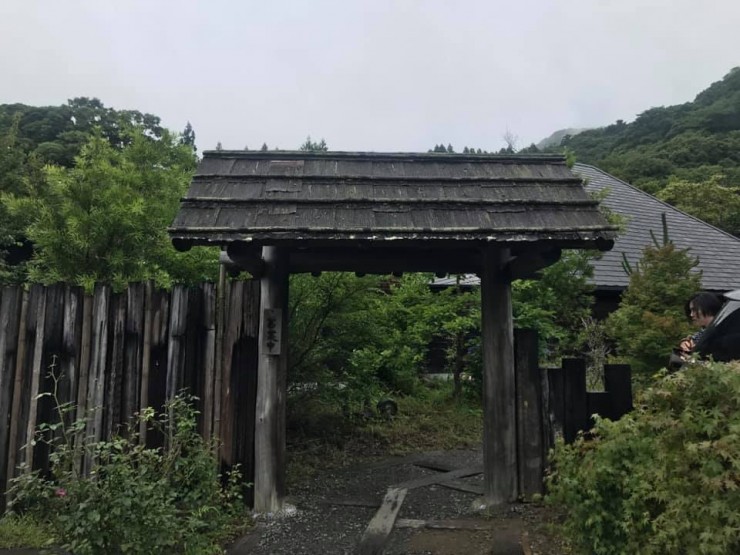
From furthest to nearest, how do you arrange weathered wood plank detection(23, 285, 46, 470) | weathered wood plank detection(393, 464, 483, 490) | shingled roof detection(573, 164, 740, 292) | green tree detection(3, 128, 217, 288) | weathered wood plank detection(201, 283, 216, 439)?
shingled roof detection(573, 164, 740, 292), green tree detection(3, 128, 217, 288), weathered wood plank detection(393, 464, 483, 490), weathered wood plank detection(201, 283, 216, 439), weathered wood plank detection(23, 285, 46, 470)

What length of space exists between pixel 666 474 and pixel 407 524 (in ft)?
9.17

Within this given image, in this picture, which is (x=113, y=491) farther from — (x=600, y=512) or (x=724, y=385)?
(x=724, y=385)

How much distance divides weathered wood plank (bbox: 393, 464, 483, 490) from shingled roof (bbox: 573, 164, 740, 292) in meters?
7.66

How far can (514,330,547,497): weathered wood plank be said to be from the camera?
Answer: 5.03m

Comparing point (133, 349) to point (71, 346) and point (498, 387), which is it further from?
point (498, 387)

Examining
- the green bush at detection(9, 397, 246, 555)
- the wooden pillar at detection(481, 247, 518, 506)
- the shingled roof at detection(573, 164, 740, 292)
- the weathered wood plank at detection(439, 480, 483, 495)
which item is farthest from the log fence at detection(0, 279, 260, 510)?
the shingled roof at detection(573, 164, 740, 292)

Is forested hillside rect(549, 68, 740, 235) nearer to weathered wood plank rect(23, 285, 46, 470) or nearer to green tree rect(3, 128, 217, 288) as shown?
green tree rect(3, 128, 217, 288)

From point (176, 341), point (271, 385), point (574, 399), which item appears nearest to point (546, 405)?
point (574, 399)

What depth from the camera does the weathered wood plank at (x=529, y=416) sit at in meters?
5.03

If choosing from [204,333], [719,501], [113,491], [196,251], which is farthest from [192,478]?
[196,251]

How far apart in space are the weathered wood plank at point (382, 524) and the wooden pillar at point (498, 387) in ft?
3.09

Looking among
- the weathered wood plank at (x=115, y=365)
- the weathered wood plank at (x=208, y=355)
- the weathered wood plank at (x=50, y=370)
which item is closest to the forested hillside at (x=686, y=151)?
the weathered wood plank at (x=208, y=355)

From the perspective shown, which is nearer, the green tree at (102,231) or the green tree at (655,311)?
the green tree at (102,231)

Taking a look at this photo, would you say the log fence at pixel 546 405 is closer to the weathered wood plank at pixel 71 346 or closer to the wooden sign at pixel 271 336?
the wooden sign at pixel 271 336
